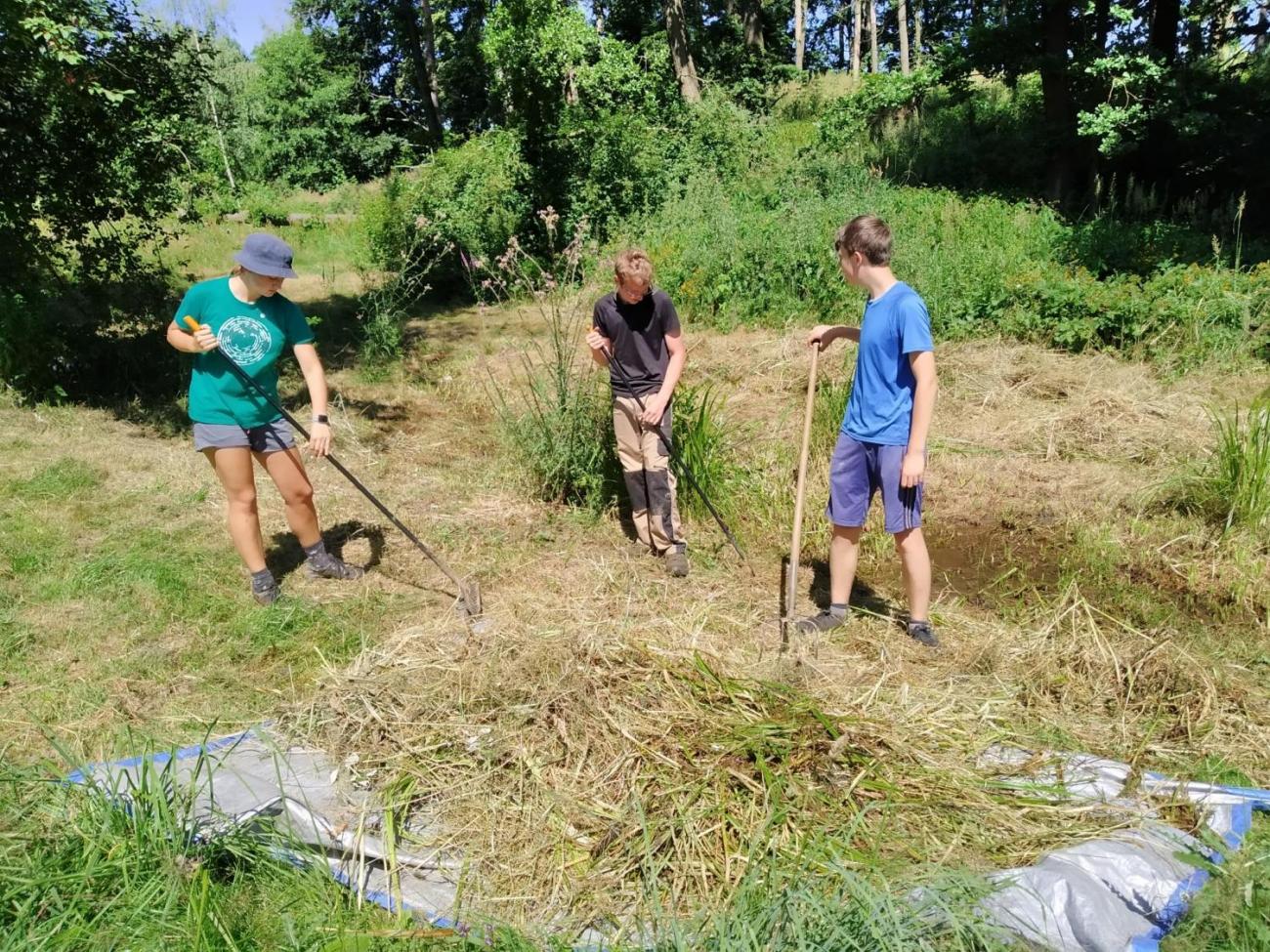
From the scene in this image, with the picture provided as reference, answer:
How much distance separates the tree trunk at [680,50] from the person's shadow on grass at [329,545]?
13.9 meters

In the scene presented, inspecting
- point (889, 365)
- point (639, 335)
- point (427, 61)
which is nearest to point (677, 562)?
point (639, 335)

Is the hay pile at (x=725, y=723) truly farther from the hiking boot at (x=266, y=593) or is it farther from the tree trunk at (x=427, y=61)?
the tree trunk at (x=427, y=61)

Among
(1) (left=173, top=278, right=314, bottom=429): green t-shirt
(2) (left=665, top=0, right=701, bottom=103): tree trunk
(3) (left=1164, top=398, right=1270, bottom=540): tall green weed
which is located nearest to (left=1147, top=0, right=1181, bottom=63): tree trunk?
(3) (left=1164, top=398, right=1270, bottom=540): tall green weed

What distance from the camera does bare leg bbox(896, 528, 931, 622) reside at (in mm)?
3451

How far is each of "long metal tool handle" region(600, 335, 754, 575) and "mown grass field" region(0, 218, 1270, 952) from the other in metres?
0.13

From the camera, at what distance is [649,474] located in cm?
434

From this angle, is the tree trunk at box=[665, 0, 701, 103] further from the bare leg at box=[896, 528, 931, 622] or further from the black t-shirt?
the bare leg at box=[896, 528, 931, 622]

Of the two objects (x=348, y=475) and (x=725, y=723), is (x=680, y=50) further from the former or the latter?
(x=725, y=723)

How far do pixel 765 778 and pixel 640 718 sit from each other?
0.47 m

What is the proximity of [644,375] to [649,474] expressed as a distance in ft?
1.65

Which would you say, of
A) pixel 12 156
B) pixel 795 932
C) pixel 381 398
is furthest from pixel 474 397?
pixel 795 932

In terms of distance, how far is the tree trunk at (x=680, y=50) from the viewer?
54.2 ft

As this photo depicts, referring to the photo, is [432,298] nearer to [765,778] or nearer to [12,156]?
[12,156]

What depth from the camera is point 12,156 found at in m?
6.63
